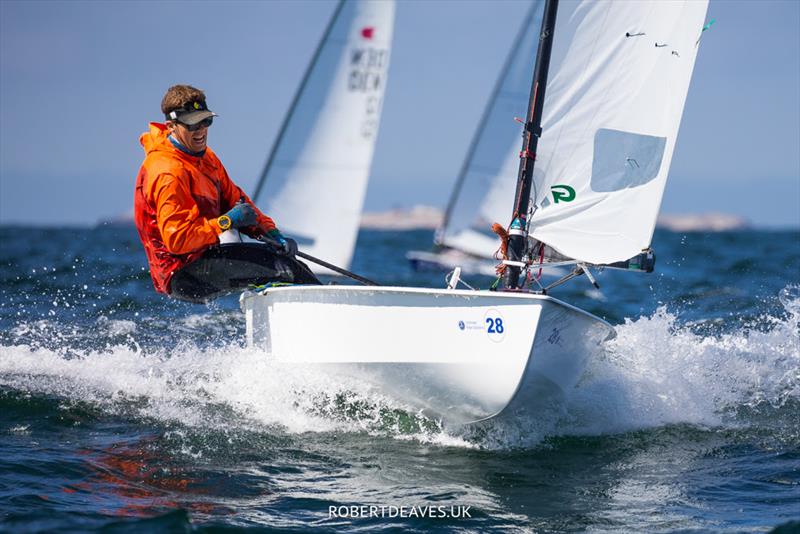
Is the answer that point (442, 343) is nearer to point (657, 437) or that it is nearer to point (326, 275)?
point (657, 437)

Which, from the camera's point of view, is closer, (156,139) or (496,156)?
(156,139)

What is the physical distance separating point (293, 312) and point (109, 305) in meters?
5.21

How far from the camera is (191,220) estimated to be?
5.04 metres

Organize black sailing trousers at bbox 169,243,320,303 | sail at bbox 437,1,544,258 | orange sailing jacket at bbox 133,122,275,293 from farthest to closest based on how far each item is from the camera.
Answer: sail at bbox 437,1,544,258 < black sailing trousers at bbox 169,243,320,303 < orange sailing jacket at bbox 133,122,275,293

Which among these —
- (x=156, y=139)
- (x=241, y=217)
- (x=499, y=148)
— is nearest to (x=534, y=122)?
(x=241, y=217)

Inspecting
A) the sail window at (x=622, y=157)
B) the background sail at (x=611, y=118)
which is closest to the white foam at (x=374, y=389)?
the background sail at (x=611, y=118)

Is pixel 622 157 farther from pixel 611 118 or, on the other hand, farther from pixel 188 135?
pixel 188 135

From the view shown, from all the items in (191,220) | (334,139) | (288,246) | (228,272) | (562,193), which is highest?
(334,139)

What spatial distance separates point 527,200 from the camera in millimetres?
5121

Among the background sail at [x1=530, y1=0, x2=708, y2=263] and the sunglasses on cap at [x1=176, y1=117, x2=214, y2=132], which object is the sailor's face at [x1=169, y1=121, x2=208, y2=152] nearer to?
the sunglasses on cap at [x1=176, y1=117, x2=214, y2=132]

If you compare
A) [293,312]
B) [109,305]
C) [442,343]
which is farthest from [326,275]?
[442,343]

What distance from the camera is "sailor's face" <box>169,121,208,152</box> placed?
17.3ft

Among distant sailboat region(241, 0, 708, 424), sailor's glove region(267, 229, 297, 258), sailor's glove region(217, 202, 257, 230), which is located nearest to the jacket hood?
sailor's glove region(217, 202, 257, 230)

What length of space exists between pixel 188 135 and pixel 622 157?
8.15 feet
